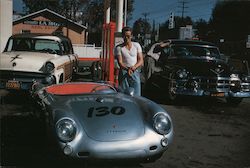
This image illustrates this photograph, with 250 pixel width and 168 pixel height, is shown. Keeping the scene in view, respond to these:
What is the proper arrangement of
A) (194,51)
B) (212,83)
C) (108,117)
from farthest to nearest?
(194,51) < (212,83) < (108,117)

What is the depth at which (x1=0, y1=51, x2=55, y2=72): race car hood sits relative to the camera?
8664 mm

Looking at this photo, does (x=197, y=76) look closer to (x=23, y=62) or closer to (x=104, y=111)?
(x=23, y=62)

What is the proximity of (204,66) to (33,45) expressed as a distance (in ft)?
14.2

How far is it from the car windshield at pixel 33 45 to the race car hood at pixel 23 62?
0.97 metres

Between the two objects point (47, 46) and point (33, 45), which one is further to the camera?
point (47, 46)

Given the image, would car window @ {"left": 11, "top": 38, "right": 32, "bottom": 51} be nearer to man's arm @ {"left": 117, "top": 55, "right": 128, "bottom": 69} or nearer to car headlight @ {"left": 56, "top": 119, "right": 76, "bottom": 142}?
man's arm @ {"left": 117, "top": 55, "right": 128, "bottom": 69}

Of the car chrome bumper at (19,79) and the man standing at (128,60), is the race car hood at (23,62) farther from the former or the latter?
the man standing at (128,60)

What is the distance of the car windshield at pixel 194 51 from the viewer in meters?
10.2

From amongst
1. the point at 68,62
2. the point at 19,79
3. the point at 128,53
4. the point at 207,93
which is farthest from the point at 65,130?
the point at 68,62

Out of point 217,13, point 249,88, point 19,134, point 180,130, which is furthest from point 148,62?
point 217,13

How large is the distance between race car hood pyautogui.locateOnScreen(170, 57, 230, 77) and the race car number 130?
4.73m

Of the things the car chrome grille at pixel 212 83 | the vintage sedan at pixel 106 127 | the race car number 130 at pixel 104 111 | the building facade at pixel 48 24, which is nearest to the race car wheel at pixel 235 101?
the car chrome grille at pixel 212 83

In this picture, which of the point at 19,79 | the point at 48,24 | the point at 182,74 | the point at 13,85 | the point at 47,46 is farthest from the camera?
the point at 48,24

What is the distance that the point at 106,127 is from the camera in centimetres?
438
